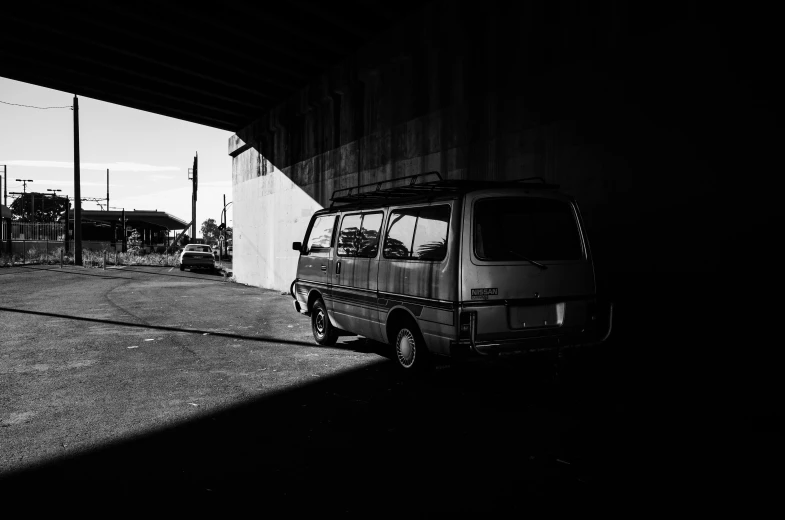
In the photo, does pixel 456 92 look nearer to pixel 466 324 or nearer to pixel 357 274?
pixel 357 274

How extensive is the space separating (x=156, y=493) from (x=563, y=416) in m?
3.31

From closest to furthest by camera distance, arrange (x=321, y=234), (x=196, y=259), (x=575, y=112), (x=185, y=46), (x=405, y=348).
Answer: (x=405, y=348) < (x=575, y=112) < (x=321, y=234) < (x=185, y=46) < (x=196, y=259)

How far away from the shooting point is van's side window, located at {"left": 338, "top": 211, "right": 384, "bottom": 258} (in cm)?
684

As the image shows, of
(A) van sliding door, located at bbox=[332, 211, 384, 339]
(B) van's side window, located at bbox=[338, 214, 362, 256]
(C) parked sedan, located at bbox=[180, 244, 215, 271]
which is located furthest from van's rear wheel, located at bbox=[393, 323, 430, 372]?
(C) parked sedan, located at bbox=[180, 244, 215, 271]

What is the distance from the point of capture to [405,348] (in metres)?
6.25

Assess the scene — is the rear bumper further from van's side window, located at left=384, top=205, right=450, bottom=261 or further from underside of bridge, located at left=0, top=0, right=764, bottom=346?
underside of bridge, located at left=0, top=0, right=764, bottom=346

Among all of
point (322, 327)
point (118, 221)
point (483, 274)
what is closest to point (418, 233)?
point (483, 274)

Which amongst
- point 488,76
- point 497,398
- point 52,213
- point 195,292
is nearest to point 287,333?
point 497,398

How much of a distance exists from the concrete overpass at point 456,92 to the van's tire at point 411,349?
118 inches

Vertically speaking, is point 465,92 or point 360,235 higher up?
point 465,92

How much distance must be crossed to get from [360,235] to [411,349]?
1.80 metres

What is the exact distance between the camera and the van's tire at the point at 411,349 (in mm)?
5969

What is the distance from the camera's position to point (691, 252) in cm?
639

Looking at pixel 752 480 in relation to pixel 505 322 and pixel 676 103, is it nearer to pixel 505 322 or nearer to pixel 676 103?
pixel 505 322
